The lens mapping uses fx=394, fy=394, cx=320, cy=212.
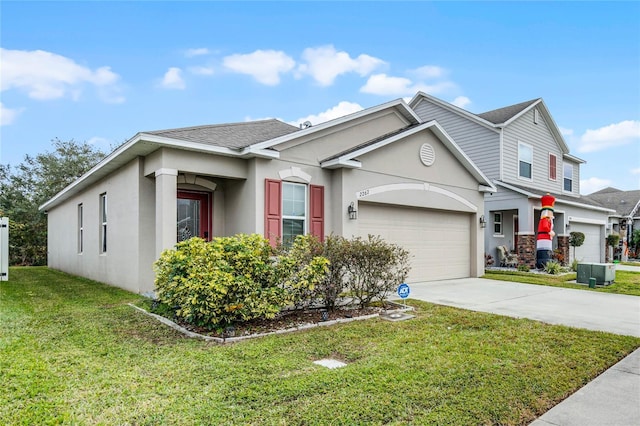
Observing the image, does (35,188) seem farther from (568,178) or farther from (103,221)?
(568,178)

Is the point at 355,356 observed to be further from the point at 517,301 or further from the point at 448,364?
the point at 517,301

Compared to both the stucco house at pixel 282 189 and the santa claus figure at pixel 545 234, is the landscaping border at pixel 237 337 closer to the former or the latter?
the stucco house at pixel 282 189

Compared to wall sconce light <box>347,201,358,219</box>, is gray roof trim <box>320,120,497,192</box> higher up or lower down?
higher up

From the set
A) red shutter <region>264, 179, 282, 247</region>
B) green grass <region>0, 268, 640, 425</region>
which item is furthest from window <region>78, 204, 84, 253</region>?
red shutter <region>264, 179, 282, 247</region>

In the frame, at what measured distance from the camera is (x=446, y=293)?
970 cm

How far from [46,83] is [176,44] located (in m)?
8.11

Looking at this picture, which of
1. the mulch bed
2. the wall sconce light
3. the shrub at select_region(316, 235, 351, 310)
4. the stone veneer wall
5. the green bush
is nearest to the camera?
the green bush

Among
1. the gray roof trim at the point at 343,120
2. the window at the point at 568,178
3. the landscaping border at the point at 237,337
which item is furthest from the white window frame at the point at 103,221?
the window at the point at 568,178

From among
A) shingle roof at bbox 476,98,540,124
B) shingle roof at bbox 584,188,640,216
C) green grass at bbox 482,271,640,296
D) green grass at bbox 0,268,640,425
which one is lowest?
green grass at bbox 482,271,640,296

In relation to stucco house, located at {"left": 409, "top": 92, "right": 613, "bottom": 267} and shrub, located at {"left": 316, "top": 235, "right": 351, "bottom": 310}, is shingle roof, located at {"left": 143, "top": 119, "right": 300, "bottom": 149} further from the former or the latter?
stucco house, located at {"left": 409, "top": 92, "right": 613, "bottom": 267}

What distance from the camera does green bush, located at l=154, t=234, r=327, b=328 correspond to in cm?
548

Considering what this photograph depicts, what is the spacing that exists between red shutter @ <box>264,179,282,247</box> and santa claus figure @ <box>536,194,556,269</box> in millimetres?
10944

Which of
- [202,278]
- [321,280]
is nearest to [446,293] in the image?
[321,280]

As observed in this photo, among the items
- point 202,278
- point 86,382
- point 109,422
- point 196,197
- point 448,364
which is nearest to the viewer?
point 109,422
